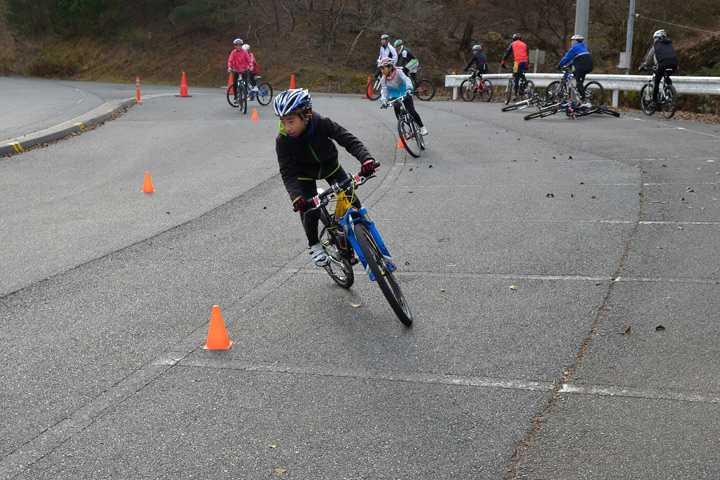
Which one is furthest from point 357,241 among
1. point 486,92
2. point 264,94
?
point 486,92

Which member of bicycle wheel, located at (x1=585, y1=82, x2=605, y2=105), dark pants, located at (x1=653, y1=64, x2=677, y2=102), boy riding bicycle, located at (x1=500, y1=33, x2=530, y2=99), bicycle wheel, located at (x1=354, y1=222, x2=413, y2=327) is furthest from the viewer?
boy riding bicycle, located at (x1=500, y1=33, x2=530, y2=99)

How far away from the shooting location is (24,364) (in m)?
5.18

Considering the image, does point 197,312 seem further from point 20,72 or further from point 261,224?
point 20,72

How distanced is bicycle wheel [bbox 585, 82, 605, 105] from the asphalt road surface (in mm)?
8164

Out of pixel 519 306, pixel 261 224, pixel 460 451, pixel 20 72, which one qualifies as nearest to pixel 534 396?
pixel 460 451

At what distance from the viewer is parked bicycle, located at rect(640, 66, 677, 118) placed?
1798cm

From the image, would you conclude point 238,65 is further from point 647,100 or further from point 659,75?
point 659,75

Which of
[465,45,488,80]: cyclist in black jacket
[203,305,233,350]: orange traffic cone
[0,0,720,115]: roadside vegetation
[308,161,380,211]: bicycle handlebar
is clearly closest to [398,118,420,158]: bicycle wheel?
[308,161,380,211]: bicycle handlebar

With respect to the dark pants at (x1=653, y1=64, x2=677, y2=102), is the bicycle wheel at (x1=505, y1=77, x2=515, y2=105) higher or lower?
lower

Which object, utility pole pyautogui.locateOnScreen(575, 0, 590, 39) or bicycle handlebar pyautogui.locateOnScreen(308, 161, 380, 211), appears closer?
bicycle handlebar pyautogui.locateOnScreen(308, 161, 380, 211)

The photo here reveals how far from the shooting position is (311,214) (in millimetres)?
6387

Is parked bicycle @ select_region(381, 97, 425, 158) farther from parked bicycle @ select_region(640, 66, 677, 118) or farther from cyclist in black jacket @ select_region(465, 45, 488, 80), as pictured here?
cyclist in black jacket @ select_region(465, 45, 488, 80)

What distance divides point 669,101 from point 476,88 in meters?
9.25

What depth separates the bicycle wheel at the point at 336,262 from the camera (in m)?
6.47
